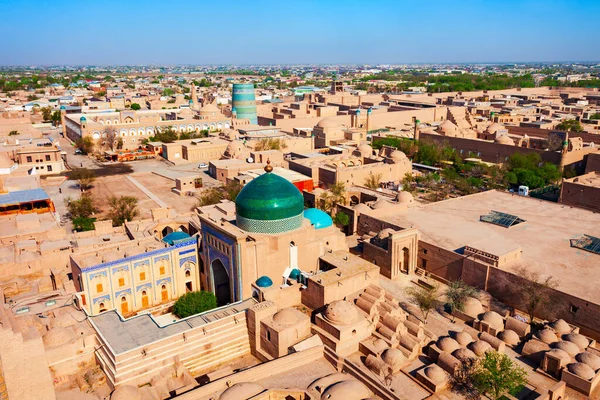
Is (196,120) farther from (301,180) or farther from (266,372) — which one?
(266,372)

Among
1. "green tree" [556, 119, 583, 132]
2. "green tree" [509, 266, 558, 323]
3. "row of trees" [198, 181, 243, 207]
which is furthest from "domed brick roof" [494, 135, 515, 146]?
"green tree" [509, 266, 558, 323]

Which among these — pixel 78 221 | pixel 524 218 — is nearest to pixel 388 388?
pixel 524 218

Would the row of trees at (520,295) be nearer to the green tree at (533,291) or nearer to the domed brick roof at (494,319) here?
the green tree at (533,291)

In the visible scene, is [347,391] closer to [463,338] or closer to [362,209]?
[463,338]

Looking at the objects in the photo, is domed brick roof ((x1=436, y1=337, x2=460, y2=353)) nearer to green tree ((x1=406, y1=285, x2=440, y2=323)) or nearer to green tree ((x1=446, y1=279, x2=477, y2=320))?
green tree ((x1=406, y1=285, x2=440, y2=323))

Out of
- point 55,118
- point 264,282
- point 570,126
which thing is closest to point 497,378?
point 264,282

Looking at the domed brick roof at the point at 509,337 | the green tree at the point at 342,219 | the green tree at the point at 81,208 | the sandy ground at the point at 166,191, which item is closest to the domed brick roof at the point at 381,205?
the green tree at the point at 342,219
